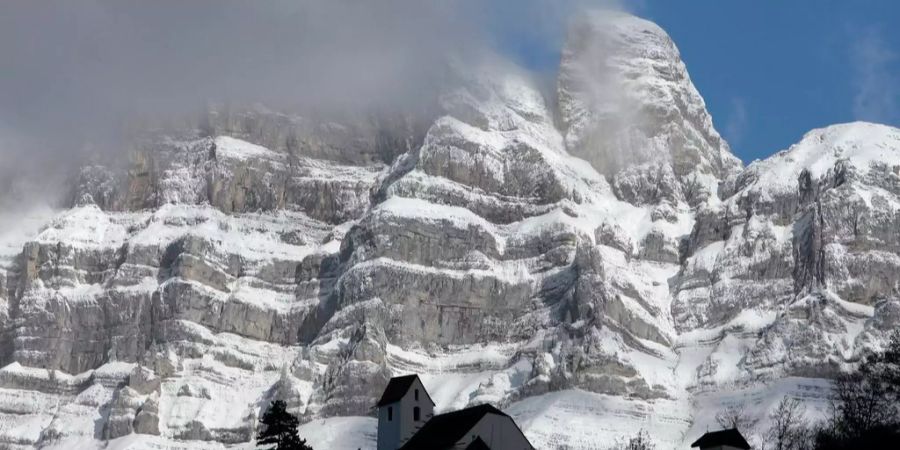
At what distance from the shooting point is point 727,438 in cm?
14200

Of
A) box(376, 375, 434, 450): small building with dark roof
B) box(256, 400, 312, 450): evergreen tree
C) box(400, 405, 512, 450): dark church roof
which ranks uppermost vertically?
box(376, 375, 434, 450): small building with dark roof

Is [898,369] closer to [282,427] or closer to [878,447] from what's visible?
[878,447]

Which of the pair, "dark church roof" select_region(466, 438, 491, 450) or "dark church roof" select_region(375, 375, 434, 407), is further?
"dark church roof" select_region(375, 375, 434, 407)

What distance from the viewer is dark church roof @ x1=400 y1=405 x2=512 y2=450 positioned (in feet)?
446

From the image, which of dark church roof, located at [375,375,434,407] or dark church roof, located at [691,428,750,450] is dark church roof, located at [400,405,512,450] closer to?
dark church roof, located at [375,375,434,407]

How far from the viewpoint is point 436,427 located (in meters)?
140

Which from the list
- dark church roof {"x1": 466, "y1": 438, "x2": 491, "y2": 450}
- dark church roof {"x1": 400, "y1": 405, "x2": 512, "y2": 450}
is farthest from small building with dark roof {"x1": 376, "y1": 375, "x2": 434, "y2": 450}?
dark church roof {"x1": 466, "y1": 438, "x2": 491, "y2": 450}

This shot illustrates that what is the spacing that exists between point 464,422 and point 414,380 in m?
12.0

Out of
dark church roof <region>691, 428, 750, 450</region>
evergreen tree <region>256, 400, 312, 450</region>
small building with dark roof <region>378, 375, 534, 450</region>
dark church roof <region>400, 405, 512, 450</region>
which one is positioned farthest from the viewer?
dark church roof <region>691, 428, 750, 450</region>

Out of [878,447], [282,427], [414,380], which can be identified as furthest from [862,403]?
[282,427]

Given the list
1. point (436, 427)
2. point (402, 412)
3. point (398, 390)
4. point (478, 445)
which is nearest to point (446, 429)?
point (436, 427)

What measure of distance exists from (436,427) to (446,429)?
201cm

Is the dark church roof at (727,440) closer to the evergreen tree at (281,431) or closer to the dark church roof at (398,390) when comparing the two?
the dark church roof at (398,390)

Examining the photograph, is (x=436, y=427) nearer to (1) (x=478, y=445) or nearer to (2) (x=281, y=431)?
(1) (x=478, y=445)
